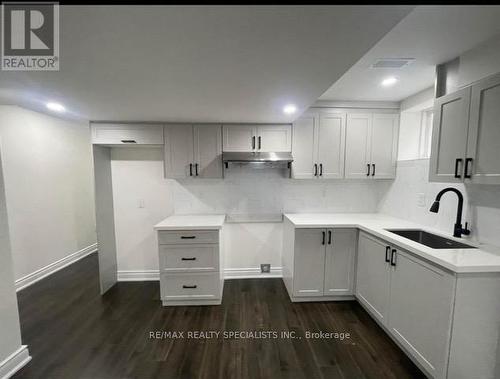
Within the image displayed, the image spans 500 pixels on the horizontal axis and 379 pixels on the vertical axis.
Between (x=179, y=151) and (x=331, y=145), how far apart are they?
2.04 metres

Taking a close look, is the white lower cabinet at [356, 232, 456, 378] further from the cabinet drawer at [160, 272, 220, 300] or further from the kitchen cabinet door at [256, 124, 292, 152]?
the cabinet drawer at [160, 272, 220, 300]

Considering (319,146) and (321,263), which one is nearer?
(321,263)

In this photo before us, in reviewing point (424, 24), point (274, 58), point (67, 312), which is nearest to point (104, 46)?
point (274, 58)

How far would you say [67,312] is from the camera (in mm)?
2289

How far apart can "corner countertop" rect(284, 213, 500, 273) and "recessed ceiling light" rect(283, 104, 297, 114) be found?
129 centimetres

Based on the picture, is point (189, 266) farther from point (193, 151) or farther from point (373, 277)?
point (373, 277)

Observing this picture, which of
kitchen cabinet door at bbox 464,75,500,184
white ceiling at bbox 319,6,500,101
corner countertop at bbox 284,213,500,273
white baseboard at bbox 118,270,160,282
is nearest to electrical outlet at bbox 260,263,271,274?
corner countertop at bbox 284,213,500,273

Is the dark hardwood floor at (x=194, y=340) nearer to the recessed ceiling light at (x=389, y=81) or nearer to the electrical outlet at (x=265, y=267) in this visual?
the electrical outlet at (x=265, y=267)

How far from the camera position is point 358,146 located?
271cm

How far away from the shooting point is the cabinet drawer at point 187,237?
2.35m

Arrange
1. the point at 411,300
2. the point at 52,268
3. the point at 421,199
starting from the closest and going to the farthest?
the point at 411,300 → the point at 421,199 → the point at 52,268

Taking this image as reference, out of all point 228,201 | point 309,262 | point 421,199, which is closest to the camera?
point 421,199

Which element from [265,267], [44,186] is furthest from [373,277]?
[44,186]

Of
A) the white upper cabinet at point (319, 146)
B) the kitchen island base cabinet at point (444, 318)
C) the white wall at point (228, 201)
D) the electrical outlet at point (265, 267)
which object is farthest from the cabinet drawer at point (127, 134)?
the kitchen island base cabinet at point (444, 318)
